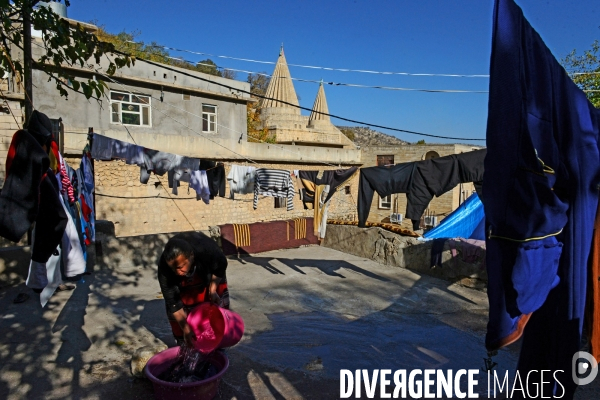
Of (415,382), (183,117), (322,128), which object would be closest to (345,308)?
(415,382)

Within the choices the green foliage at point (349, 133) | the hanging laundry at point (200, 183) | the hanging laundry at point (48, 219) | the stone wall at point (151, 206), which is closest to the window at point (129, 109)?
the stone wall at point (151, 206)

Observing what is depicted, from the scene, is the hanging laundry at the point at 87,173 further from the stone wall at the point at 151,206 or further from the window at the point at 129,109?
the window at the point at 129,109

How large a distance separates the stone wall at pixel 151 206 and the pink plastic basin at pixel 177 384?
9037mm

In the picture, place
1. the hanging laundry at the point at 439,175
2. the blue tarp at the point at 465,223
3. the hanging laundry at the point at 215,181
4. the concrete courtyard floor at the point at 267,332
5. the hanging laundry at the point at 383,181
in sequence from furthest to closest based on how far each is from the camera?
the blue tarp at the point at 465,223 < the hanging laundry at the point at 215,181 < the hanging laundry at the point at 383,181 < the hanging laundry at the point at 439,175 < the concrete courtyard floor at the point at 267,332

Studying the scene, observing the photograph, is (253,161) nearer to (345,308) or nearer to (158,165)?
(158,165)

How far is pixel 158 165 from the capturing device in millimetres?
8477

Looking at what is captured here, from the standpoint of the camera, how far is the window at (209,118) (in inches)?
739

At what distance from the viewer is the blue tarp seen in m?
9.84

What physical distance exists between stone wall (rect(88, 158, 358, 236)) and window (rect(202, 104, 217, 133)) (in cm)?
423

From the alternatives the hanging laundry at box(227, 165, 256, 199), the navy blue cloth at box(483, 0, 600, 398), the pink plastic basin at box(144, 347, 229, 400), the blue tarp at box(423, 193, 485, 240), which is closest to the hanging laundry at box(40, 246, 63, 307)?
the pink plastic basin at box(144, 347, 229, 400)

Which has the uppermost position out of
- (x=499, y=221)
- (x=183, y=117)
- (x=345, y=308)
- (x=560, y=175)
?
(x=183, y=117)

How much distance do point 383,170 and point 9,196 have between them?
6474 millimetres

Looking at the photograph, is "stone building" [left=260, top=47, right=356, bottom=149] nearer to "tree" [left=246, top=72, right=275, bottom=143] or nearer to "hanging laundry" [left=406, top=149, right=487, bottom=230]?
"tree" [left=246, top=72, right=275, bottom=143]

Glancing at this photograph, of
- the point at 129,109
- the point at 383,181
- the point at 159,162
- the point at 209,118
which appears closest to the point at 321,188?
the point at 383,181
